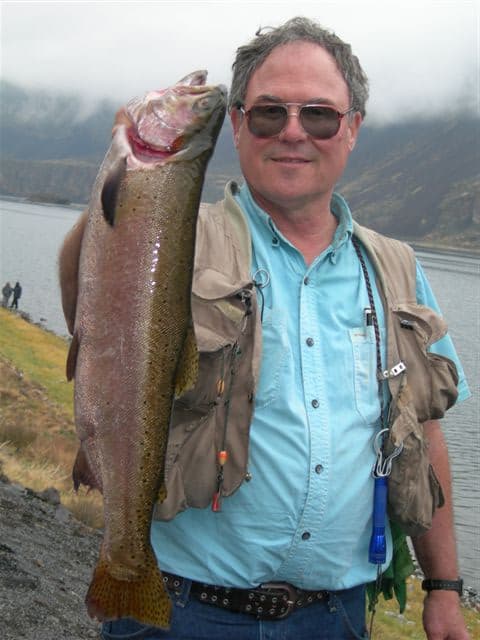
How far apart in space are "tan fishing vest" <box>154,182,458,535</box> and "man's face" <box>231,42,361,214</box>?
18 centimetres

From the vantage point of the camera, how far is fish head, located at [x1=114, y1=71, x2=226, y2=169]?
8.39 ft

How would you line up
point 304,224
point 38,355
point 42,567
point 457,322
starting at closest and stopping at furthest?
point 304,224 < point 42,567 < point 38,355 < point 457,322

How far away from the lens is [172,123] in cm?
261

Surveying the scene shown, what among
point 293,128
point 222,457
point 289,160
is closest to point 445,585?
point 222,457

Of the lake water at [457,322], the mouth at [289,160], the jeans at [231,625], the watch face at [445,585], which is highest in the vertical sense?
the mouth at [289,160]

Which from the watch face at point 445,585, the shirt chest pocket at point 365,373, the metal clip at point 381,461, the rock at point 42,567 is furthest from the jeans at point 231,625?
the rock at point 42,567

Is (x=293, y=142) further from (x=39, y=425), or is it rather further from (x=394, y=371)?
(x=39, y=425)

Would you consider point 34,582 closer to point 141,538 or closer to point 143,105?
point 141,538

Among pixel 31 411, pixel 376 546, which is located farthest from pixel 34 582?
pixel 31 411

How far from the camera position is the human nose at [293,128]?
120 inches

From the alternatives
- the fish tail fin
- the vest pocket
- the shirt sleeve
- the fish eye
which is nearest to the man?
the vest pocket

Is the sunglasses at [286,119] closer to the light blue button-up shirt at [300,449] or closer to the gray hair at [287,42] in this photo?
the gray hair at [287,42]

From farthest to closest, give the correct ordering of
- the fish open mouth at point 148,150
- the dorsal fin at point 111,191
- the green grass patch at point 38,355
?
the green grass patch at point 38,355 < the fish open mouth at point 148,150 < the dorsal fin at point 111,191

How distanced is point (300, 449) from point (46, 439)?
12.3 metres
